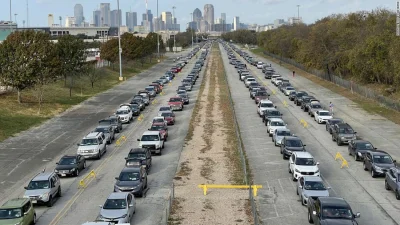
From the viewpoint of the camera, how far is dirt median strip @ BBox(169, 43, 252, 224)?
22703 millimetres

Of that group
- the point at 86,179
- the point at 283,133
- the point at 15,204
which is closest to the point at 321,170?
the point at 283,133

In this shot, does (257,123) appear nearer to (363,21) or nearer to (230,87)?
(230,87)

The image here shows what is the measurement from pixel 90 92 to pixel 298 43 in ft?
171

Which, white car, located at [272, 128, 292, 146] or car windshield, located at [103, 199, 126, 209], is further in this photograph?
white car, located at [272, 128, 292, 146]

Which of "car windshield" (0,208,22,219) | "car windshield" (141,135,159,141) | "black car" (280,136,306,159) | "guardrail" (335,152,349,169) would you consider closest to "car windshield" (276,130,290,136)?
"black car" (280,136,306,159)

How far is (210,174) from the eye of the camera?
3016cm

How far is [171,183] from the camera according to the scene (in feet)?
94.1

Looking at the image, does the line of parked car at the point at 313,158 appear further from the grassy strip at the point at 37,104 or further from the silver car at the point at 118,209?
the grassy strip at the point at 37,104

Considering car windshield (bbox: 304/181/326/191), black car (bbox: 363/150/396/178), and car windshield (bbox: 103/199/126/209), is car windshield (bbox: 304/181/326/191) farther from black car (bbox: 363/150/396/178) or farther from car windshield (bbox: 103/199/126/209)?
car windshield (bbox: 103/199/126/209)

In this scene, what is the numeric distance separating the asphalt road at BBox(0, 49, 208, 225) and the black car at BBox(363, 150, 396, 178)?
11.1 metres

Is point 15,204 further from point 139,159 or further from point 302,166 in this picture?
point 302,166

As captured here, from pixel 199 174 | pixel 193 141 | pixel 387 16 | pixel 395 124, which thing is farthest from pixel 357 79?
pixel 199 174

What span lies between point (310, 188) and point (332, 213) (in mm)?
4141

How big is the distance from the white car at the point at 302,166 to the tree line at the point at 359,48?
29523 millimetres
